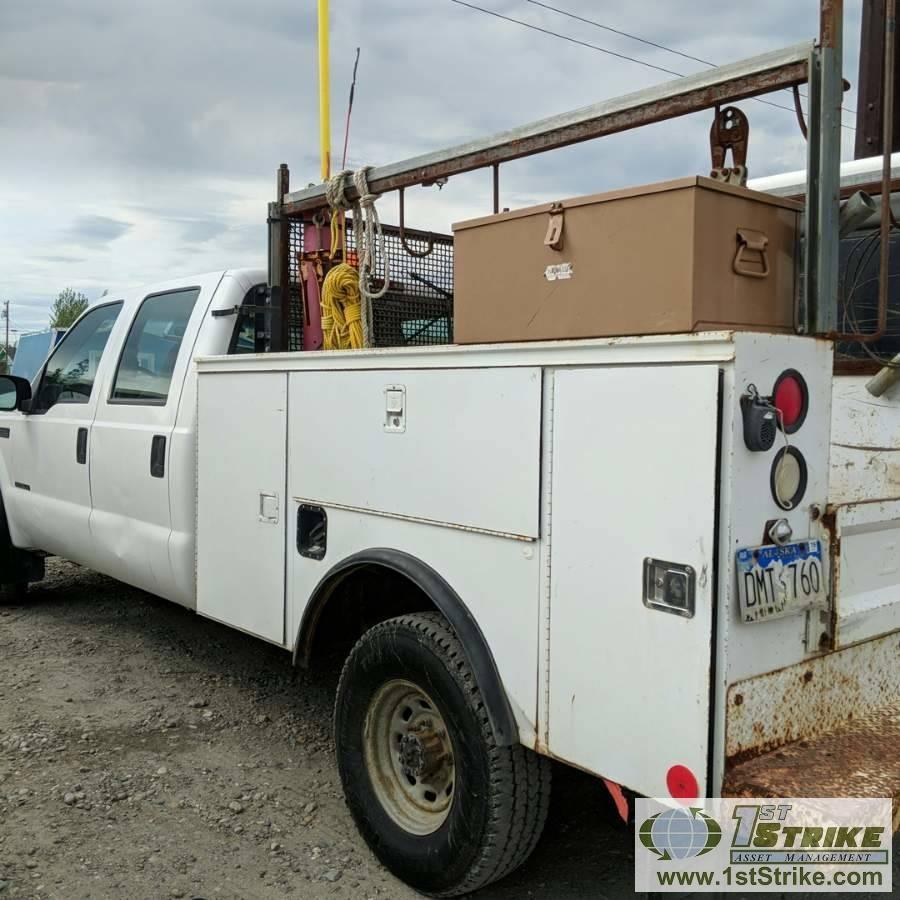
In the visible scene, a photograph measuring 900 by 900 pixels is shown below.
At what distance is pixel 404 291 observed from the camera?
423 centimetres

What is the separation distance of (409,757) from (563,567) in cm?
92

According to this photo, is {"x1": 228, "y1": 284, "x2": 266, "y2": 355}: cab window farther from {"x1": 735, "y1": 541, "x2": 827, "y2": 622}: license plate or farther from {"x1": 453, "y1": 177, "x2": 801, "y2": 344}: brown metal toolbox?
{"x1": 735, "y1": 541, "x2": 827, "y2": 622}: license plate

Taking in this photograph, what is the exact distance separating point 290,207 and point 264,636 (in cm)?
185

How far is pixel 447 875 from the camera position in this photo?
8.78 ft

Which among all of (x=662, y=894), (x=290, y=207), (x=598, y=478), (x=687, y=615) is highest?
(x=290, y=207)

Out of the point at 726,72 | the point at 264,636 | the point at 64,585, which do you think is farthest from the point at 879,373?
the point at 64,585

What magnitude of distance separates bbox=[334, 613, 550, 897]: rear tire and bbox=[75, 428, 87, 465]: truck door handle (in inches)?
95.4

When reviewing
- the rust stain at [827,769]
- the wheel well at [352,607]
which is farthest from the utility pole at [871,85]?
the wheel well at [352,607]

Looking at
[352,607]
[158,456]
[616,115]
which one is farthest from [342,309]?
[616,115]

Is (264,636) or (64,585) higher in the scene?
(264,636)

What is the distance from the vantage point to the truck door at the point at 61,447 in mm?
4893

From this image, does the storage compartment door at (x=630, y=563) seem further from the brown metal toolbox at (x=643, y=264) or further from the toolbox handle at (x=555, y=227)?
the toolbox handle at (x=555, y=227)

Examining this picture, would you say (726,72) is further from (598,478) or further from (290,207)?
(290,207)

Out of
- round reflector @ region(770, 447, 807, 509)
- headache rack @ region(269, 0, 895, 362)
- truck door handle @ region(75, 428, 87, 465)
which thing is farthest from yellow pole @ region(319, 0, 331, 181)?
round reflector @ region(770, 447, 807, 509)
